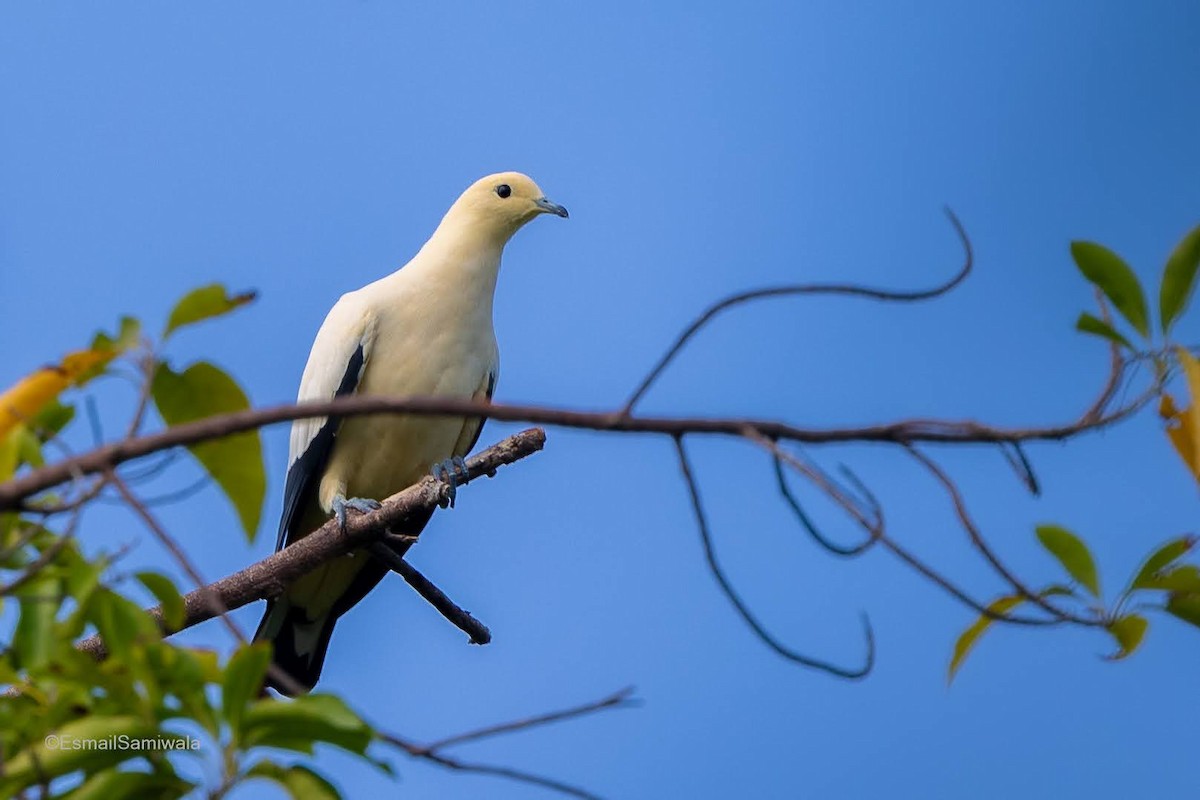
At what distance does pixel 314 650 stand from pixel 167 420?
4349 mm

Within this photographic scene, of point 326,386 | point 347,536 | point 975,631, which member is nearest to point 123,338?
point 975,631

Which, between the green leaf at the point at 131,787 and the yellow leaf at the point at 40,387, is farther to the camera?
the yellow leaf at the point at 40,387

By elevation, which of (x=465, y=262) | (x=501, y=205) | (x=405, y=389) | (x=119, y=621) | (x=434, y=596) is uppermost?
(x=501, y=205)

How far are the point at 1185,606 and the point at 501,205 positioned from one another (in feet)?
15.3

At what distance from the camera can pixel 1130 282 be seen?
2.49 metres

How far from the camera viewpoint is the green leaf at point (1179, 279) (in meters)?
2.47

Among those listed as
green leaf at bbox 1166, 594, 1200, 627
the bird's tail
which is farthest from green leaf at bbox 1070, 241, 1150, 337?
the bird's tail

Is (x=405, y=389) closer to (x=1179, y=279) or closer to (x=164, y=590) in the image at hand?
(x=164, y=590)

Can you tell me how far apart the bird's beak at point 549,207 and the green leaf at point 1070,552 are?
15.0 ft

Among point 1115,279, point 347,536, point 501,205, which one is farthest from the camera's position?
point 501,205

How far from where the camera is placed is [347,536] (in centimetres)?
558

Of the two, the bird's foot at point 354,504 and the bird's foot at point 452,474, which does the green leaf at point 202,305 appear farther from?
the bird's foot at point 354,504

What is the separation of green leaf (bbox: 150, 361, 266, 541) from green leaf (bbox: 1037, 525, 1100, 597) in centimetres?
137

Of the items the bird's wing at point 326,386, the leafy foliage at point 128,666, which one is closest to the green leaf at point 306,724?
the leafy foliage at point 128,666
